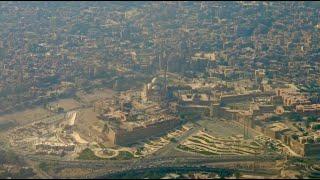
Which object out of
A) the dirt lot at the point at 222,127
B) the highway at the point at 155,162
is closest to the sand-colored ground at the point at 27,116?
the highway at the point at 155,162

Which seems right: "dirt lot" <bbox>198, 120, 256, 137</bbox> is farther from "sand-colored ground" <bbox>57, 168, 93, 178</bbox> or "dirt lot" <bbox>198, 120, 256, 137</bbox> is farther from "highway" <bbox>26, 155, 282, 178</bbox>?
"sand-colored ground" <bbox>57, 168, 93, 178</bbox>

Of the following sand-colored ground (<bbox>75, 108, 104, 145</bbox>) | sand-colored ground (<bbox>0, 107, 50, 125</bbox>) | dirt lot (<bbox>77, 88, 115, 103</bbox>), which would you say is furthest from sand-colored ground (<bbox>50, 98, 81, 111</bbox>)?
sand-colored ground (<bbox>75, 108, 104, 145</bbox>)

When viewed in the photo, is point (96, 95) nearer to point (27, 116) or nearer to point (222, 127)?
point (27, 116)

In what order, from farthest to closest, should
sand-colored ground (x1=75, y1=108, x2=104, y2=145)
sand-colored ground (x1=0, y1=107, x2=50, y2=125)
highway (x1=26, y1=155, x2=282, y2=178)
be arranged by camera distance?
sand-colored ground (x1=0, y1=107, x2=50, y2=125)
sand-colored ground (x1=75, y1=108, x2=104, y2=145)
highway (x1=26, y1=155, x2=282, y2=178)

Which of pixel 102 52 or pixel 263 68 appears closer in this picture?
pixel 263 68

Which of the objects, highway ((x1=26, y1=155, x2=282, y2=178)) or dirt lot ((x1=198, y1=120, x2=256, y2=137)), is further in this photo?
dirt lot ((x1=198, y1=120, x2=256, y2=137))

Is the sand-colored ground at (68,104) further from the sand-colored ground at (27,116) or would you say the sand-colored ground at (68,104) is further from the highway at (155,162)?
the highway at (155,162)

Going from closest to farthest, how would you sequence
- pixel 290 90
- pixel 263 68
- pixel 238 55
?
pixel 290 90
pixel 263 68
pixel 238 55

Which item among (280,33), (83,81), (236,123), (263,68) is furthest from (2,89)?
(280,33)

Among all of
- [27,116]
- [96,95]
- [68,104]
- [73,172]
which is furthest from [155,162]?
[96,95]

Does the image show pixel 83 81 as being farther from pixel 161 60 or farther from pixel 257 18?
pixel 257 18

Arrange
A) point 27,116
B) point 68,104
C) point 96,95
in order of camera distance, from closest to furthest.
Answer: point 27,116 → point 68,104 → point 96,95
